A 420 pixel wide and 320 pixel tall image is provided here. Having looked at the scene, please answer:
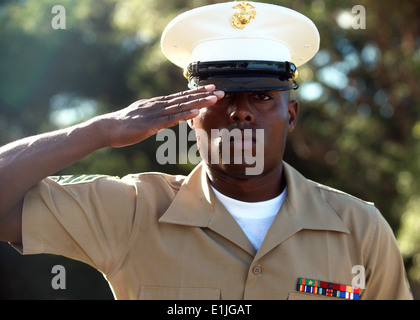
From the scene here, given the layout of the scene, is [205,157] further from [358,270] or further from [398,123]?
[398,123]

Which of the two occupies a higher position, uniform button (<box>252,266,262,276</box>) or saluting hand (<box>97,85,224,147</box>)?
saluting hand (<box>97,85,224,147</box>)

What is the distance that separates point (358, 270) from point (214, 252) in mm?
632

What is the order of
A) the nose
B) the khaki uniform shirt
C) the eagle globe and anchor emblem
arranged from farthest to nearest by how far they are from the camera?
the eagle globe and anchor emblem, the nose, the khaki uniform shirt

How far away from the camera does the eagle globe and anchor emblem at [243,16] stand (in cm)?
264

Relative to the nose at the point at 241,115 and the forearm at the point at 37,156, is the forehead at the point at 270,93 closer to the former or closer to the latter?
the nose at the point at 241,115

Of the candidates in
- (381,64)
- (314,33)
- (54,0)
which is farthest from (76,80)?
(314,33)

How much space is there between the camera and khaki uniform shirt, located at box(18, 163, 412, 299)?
2.38m

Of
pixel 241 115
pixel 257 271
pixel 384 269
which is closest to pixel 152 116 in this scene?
pixel 241 115

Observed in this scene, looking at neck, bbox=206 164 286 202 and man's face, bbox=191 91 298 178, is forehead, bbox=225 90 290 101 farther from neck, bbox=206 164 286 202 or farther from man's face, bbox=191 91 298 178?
neck, bbox=206 164 286 202

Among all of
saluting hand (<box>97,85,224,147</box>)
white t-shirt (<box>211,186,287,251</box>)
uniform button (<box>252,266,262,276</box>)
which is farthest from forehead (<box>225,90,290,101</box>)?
uniform button (<box>252,266,262,276</box>)

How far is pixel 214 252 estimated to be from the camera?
2.47m

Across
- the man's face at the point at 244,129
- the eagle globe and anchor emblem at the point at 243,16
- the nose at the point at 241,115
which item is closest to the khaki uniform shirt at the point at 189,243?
the man's face at the point at 244,129

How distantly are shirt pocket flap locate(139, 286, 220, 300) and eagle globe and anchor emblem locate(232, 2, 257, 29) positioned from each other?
3.81 ft

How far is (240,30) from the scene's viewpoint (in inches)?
105
